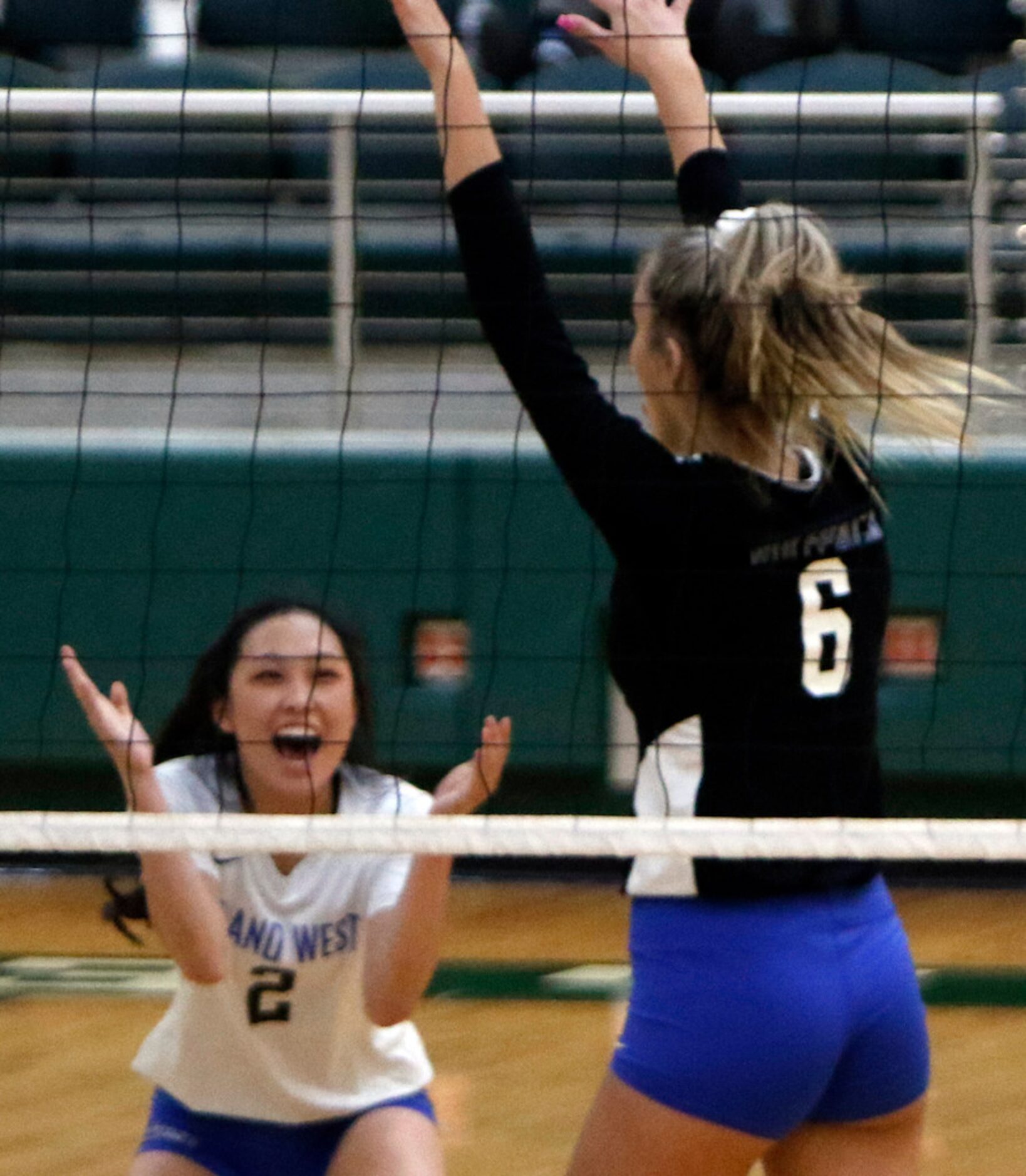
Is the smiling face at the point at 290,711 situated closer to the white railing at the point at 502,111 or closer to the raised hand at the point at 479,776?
the raised hand at the point at 479,776

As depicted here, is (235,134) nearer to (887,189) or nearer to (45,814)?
(887,189)

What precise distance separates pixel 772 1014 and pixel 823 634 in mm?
376

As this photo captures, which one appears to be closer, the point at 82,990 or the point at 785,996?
the point at 785,996

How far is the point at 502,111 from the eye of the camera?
488 cm

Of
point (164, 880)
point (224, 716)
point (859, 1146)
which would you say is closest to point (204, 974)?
point (164, 880)

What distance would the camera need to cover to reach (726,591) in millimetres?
2018

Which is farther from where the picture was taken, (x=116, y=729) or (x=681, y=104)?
(x=681, y=104)

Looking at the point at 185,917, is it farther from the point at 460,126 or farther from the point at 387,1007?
the point at 460,126

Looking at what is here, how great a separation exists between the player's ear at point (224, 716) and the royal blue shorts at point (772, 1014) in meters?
0.76

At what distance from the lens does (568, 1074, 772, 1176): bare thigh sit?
78.1 inches

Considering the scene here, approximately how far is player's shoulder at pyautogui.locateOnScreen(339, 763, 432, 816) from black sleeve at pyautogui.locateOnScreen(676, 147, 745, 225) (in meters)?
0.81

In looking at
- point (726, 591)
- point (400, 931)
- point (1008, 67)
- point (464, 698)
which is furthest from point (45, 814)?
point (1008, 67)

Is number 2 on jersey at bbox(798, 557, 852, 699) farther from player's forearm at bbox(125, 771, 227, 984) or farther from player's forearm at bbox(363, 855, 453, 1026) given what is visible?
player's forearm at bbox(125, 771, 227, 984)

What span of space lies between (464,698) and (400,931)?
292 cm
